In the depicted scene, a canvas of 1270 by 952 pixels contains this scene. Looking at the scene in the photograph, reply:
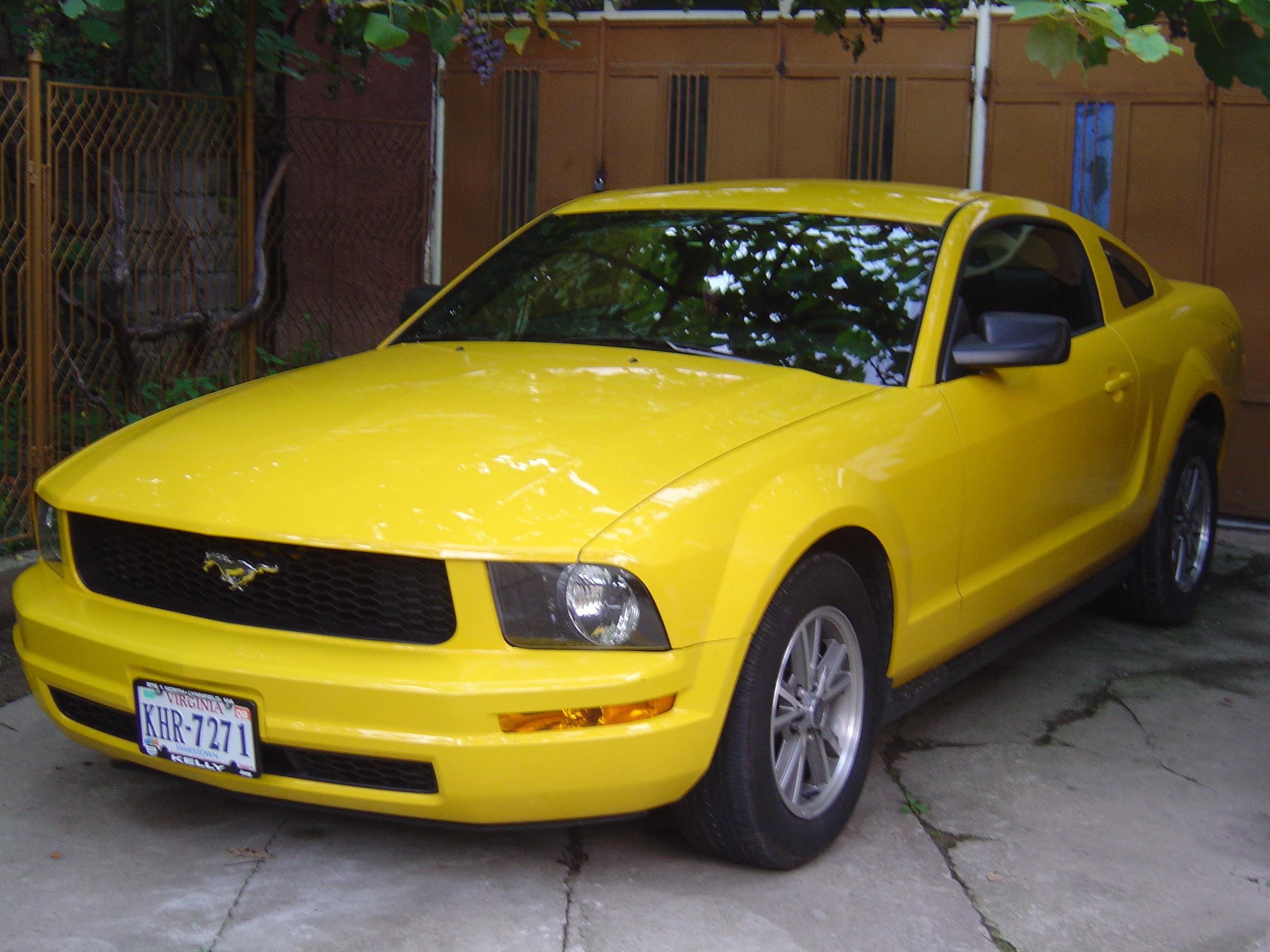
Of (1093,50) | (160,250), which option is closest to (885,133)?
(1093,50)

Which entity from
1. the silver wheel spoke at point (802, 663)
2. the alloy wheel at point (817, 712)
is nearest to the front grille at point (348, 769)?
the alloy wheel at point (817, 712)

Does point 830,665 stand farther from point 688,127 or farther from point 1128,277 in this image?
point 688,127

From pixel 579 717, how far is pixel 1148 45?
2.68 m

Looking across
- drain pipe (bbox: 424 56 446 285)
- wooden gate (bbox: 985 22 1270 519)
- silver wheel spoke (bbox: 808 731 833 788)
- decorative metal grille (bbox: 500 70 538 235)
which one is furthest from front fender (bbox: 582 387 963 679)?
drain pipe (bbox: 424 56 446 285)

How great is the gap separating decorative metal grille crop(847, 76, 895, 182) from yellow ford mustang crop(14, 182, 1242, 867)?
3.31 m

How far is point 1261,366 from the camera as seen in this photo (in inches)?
293

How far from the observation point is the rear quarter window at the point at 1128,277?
17.3ft

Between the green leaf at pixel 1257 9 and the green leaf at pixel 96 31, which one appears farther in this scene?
the green leaf at pixel 96 31

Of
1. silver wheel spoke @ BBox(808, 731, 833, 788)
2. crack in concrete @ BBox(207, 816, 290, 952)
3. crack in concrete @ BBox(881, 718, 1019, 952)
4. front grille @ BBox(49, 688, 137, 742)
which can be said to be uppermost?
front grille @ BBox(49, 688, 137, 742)

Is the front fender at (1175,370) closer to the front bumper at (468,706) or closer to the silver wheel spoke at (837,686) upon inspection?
the silver wheel spoke at (837,686)

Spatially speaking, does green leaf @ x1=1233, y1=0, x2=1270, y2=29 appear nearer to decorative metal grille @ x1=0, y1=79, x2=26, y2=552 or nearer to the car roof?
the car roof

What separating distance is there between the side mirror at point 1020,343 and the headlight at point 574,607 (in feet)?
4.86

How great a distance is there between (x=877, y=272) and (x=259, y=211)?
4136mm

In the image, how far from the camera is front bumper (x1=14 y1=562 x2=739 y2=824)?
294 centimetres
